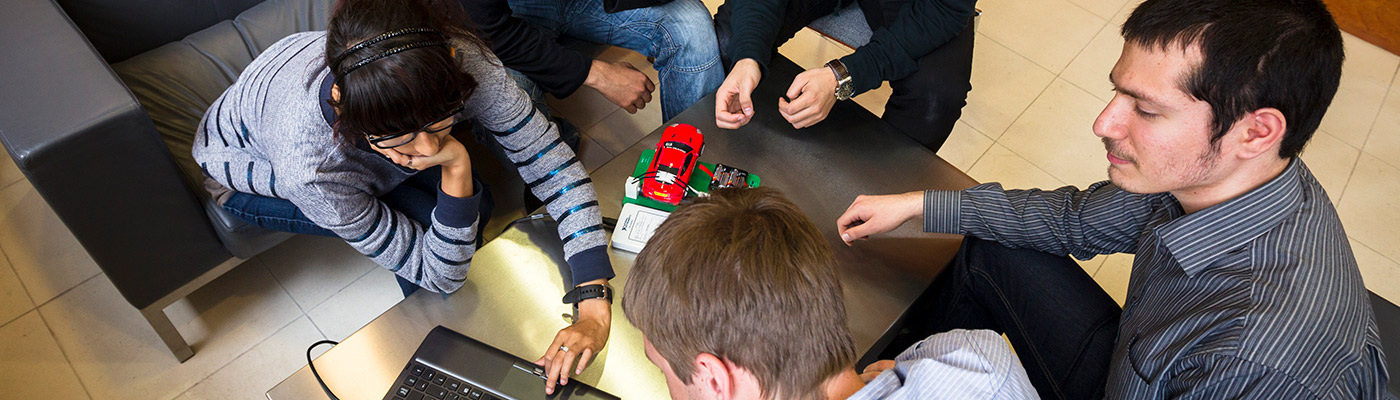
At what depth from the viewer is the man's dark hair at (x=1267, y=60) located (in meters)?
0.98

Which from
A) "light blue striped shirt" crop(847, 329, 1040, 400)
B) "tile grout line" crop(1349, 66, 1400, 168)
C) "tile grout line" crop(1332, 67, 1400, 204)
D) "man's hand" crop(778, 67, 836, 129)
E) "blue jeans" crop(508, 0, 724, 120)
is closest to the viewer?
"light blue striped shirt" crop(847, 329, 1040, 400)

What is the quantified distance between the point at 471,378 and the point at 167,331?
112 cm

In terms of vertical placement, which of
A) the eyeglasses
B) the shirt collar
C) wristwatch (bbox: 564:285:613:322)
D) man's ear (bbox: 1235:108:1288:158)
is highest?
man's ear (bbox: 1235:108:1288:158)

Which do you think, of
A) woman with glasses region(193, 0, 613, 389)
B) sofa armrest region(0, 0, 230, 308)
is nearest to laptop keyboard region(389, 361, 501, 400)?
woman with glasses region(193, 0, 613, 389)

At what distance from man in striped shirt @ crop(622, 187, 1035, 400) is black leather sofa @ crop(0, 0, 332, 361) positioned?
1044 mm

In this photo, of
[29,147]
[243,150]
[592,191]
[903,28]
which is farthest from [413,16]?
[903,28]

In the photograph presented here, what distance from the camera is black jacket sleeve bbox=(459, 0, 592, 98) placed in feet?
5.54

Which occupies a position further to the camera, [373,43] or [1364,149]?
[1364,149]

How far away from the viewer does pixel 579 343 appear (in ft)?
3.57

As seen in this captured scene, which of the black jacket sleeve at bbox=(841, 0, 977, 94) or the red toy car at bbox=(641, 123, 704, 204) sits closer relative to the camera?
the red toy car at bbox=(641, 123, 704, 204)

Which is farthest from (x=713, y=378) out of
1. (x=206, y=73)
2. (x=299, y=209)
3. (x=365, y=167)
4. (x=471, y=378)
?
(x=206, y=73)

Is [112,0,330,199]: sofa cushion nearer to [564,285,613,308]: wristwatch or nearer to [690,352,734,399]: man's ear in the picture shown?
[564,285,613,308]: wristwatch

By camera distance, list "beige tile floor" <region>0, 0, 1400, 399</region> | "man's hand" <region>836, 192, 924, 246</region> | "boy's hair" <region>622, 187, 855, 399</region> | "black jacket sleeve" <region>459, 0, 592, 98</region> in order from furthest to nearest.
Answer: "beige tile floor" <region>0, 0, 1400, 399</region>
"black jacket sleeve" <region>459, 0, 592, 98</region>
"man's hand" <region>836, 192, 924, 246</region>
"boy's hair" <region>622, 187, 855, 399</region>

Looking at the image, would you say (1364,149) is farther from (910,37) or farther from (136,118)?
(136,118)
